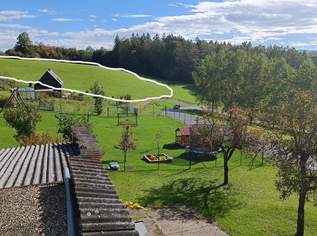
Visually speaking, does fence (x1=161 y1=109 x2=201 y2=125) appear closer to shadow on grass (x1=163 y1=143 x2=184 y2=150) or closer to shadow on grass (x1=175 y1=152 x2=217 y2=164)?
shadow on grass (x1=163 y1=143 x2=184 y2=150)

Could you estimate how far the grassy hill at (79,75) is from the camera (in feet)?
22.2

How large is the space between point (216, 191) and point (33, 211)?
63.3ft

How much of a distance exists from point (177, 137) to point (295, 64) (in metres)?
50.8

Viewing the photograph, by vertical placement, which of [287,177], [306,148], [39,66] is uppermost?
[39,66]

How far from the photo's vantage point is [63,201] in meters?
7.11

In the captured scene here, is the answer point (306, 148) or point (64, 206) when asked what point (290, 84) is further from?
point (64, 206)

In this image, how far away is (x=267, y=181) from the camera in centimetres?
2733

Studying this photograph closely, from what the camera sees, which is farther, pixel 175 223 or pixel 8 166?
pixel 175 223

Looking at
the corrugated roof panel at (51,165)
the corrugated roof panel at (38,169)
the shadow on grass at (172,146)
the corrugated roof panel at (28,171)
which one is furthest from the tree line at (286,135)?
the corrugated roof panel at (28,171)

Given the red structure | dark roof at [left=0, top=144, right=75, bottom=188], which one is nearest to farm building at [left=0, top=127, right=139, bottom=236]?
dark roof at [left=0, top=144, right=75, bottom=188]

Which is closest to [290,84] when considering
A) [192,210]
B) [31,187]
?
[192,210]

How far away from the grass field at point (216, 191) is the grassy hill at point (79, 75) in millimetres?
12872

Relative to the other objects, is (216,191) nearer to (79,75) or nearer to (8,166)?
(8,166)

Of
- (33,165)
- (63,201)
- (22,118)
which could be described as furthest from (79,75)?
(22,118)
